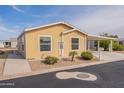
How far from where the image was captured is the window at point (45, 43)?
14891mm

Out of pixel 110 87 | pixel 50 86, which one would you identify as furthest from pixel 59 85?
pixel 110 87

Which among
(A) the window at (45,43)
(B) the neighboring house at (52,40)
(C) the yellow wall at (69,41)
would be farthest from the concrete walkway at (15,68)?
(C) the yellow wall at (69,41)

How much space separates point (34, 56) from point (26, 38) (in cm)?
208

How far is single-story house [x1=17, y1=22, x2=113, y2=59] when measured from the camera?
1446cm

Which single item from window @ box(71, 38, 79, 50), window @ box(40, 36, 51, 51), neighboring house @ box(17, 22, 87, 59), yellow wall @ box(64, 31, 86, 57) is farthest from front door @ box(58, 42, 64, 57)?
window @ box(71, 38, 79, 50)

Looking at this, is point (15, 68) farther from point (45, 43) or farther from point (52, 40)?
point (52, 40)

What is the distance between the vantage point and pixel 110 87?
21.6 feet

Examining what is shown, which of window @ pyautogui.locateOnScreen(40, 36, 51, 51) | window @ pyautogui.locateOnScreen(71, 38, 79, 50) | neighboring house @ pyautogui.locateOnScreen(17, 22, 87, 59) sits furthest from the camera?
window @ pyautogui.locateOnScreen(71, 38, 79, 50)

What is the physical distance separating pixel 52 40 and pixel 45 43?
35.4 inches

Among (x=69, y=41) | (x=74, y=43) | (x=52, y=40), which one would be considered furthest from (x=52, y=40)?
(x=74, y=43)

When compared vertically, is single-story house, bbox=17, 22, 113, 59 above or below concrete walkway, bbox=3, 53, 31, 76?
above

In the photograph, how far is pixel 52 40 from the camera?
15.4 metres

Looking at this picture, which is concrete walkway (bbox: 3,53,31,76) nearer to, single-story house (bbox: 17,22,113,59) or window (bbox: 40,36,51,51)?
single-story house (bbox: 17,22,113,59)
